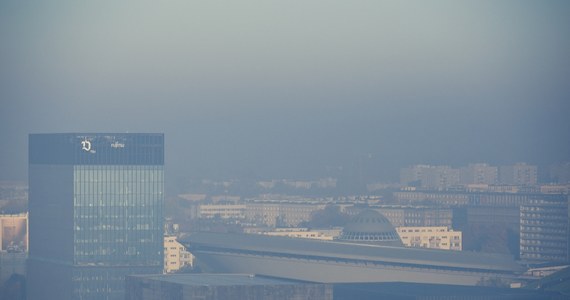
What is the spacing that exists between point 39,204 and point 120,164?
401cm

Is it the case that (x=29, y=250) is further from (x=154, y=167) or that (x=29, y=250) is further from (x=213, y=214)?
(x=213, y=214)

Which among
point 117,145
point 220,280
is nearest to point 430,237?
point 117,145

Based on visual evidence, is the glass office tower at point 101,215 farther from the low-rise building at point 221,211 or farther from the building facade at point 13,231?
the low-rise building at point 221,211

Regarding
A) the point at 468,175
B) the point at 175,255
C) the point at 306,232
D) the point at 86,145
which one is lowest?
the point at 175,255

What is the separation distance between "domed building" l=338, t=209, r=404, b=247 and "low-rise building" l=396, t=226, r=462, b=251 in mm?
8000

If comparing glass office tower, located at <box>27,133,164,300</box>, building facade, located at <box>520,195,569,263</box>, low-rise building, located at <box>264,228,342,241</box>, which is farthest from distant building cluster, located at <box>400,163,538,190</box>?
glass office tower, located at <box>27,133,164,300</box>

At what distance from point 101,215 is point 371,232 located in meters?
12.3

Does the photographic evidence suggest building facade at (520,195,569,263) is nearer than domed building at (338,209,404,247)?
No

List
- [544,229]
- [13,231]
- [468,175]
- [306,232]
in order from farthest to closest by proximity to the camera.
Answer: [468,175] → [306,232] → [544,229] → [13,231]

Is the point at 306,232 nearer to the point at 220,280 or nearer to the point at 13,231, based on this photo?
the point at 13,231

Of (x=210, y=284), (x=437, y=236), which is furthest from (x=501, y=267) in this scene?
(x=437, y=236)

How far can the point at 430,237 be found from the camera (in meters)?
72.8

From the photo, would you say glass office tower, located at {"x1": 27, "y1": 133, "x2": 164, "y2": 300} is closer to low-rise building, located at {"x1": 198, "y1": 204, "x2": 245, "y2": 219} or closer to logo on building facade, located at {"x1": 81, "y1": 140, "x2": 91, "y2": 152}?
logo on building facade, located at {"x1": 81, "y1": 140, "x2": 91, "y2": 152}

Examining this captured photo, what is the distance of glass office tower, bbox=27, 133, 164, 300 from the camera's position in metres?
50.9
